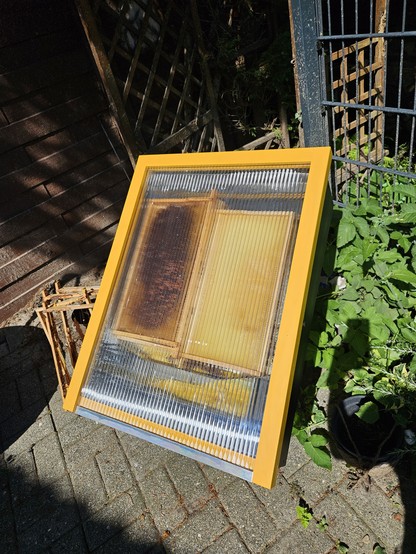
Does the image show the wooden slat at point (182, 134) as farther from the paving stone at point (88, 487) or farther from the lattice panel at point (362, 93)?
the paving stone at point (88, 487)

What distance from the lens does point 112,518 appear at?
2.33m

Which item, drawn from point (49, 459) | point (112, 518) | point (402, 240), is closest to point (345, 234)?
point (402, 240)

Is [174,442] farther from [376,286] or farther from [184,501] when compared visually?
[376,286]

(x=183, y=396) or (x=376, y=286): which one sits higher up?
(x=376, y=286)

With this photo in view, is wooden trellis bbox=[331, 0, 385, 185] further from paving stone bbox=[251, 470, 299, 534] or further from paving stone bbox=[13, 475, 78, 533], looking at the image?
paving stone bbox=[13, 475, 78, 533]

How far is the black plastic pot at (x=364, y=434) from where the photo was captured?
2066mm

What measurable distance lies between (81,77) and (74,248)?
1.75 metres

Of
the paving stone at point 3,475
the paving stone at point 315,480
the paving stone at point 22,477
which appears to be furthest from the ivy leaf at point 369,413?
the paving stone at point 3,475

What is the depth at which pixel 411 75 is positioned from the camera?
4367mm

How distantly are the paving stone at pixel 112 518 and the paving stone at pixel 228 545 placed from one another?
0.50m

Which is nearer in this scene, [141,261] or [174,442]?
[174,442]

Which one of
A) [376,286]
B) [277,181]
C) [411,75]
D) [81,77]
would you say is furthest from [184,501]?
[411,75]

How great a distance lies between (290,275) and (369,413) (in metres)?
1.10

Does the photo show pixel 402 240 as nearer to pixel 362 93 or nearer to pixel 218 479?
pixel 362 93
